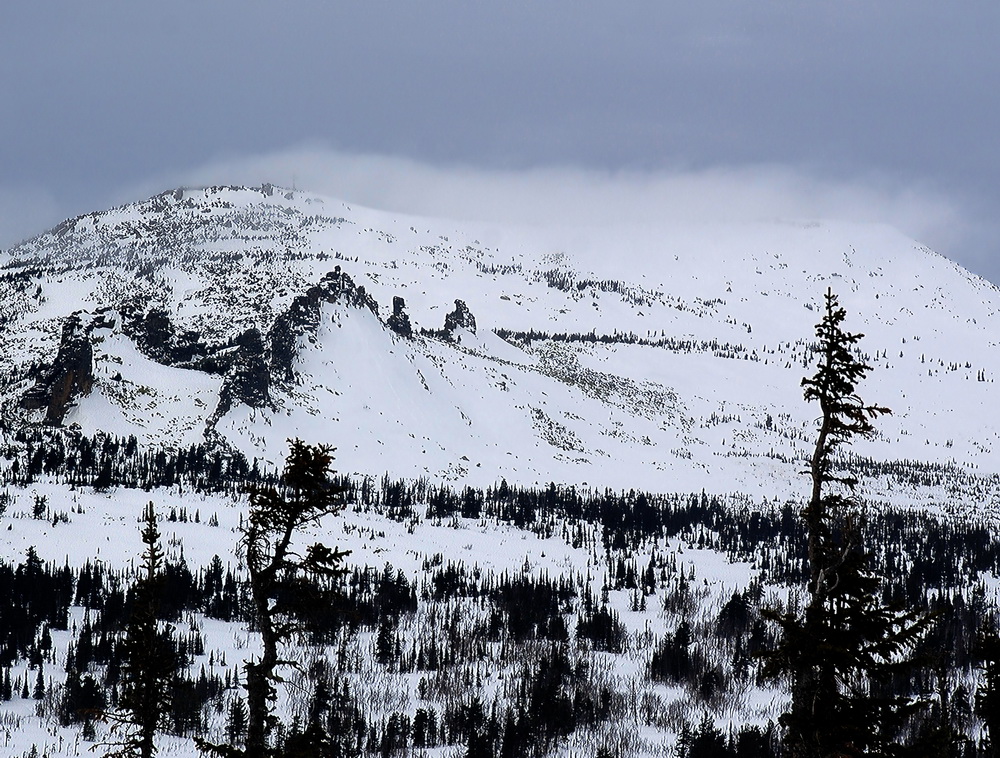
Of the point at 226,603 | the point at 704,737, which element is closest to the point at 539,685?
the point at 704,737

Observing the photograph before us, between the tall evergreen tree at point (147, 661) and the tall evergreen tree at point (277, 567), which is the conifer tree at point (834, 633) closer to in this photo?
the tall evergreen tree at point (277, 567)

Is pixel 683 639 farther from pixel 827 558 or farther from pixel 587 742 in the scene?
pixel 827 558

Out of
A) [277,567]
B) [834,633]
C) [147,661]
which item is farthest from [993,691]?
[147,661]

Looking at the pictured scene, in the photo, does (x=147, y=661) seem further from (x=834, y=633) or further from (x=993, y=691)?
(x=993, y=691)

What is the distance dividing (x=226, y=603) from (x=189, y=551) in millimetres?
29512

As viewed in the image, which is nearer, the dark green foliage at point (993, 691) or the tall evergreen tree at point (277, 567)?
the tall evergreen tree at point (277, 567)

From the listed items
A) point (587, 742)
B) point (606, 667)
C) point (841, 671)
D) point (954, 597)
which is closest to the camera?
point (841, 671)

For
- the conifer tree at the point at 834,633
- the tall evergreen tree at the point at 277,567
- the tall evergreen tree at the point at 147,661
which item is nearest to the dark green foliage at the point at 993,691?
the conifer tree at the point at 834,633

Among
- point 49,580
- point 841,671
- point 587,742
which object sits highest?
point 841,671

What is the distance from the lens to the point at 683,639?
520 feet

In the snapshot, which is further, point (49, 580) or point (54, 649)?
point (49, 580)

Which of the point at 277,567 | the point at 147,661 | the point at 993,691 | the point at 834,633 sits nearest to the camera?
the point at 277,567

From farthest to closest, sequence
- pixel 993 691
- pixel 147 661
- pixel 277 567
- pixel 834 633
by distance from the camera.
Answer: pixel 993 691, pixel 147 661, pixel 834 633, pixel 277 567

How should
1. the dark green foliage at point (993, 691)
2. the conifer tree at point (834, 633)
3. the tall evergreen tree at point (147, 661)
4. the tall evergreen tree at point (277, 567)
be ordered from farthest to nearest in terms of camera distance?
1. the dark green foliage at point (993, 691)
2. the tall evergreen tree at point (147, 661)
3. the tall evergreen tree at point (277, 567)
4. the conifer tree at point (834, 633)
